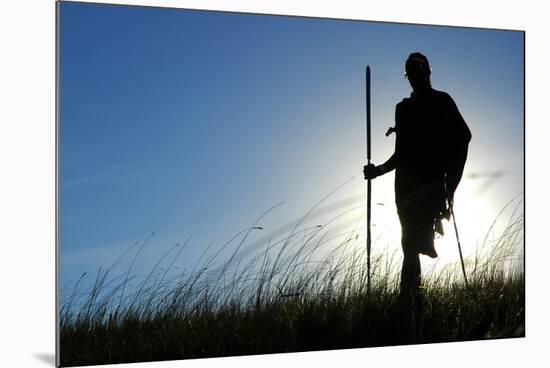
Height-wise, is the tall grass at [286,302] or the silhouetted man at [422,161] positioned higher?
the silhouetted man at [422,161]

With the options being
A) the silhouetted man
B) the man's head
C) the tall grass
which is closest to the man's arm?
the silhouetted man

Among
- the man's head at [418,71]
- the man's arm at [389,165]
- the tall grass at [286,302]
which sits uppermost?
the man's head at [418,71]

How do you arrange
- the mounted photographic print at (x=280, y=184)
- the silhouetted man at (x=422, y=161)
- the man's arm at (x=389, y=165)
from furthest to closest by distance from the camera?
the silhouetted man at (x=422, y=161) → the man's arm at (x=389, y=165) → the mounted photographic print at (x=280, y=184)

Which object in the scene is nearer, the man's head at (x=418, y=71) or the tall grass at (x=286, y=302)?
the tall grass at (x=286, y=302)

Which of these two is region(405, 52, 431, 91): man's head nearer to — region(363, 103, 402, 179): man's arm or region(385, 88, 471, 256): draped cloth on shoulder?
region(385, 88, 471, 256): draped cloth on shoulder

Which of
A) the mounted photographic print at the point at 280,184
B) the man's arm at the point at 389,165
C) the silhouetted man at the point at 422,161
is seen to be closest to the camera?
the mounted photographic print at the point at 280,184

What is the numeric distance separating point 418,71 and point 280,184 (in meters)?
1.24

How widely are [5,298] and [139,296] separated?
760 millimetres

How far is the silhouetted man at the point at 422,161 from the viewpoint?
22.8 feet

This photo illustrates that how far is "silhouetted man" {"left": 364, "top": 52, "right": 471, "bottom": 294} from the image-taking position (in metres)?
6.94

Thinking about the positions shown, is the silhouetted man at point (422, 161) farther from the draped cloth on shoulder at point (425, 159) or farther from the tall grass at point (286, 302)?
the tall grass at point (286, 302)

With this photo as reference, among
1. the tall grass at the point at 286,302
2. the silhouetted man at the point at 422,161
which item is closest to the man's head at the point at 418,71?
the silhouetted man at the point at 422,161

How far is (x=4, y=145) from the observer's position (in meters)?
6.12
